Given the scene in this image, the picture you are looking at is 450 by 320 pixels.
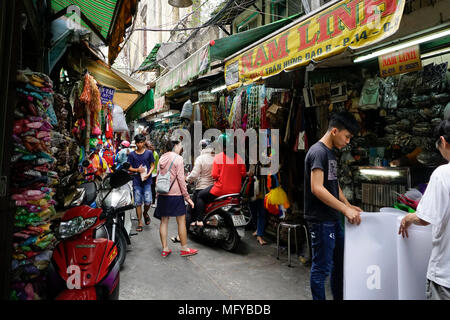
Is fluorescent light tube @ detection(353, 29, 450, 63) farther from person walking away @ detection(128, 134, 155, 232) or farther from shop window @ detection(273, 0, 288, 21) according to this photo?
person walking away @ detection(128, 134, 155, 232)

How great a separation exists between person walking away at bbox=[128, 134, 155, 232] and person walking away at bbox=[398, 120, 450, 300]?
18.8ft

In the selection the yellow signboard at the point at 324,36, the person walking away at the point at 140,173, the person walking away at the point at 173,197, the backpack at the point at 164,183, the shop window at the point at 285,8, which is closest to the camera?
the yellow signboard at the point at 324,36

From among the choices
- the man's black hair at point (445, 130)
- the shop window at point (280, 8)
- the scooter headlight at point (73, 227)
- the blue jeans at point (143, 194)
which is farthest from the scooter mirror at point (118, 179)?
the shop window at point (280, 8)

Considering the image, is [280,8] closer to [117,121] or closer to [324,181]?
[117,121]

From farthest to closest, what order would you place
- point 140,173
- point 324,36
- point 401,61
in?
point 140,173 → point 401,61 → point 324,36

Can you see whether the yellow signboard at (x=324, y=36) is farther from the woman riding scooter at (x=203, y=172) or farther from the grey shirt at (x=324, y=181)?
the woman riding scooter at (x=203, y=172)

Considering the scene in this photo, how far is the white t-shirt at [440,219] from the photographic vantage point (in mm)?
1999

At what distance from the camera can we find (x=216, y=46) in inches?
207

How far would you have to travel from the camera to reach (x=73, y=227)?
262 centimetres

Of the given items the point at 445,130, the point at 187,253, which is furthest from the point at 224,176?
the point at 445,130

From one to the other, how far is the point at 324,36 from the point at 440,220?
218cm

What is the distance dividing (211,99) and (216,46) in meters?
2.52

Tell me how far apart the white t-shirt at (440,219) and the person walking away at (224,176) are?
3697 mm

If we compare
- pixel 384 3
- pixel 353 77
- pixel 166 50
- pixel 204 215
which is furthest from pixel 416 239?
pixel 166 50
